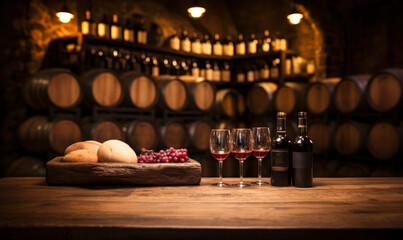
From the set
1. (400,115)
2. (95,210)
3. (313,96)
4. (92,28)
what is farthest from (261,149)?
(92,28)

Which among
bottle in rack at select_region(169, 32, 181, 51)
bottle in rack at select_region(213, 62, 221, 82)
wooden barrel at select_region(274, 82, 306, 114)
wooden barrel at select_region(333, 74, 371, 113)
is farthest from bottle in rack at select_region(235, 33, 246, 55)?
wooden barrel at select_region(333, 74, 371, 113)

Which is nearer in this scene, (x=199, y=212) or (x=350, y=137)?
(x=199, y=212)

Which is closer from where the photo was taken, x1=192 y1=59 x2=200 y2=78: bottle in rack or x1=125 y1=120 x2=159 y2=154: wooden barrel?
x1=125 y1=120 x2=159 y2=154: wooden barrel

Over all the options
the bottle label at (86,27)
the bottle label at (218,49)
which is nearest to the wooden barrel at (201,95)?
the bottle label at (218,49)

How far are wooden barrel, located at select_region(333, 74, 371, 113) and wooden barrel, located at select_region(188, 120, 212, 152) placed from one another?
1867 mm

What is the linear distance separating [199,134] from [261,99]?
51.2 inches

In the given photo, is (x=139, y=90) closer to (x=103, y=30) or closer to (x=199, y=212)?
(x=103, y=30)

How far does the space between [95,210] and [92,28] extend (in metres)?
4.72

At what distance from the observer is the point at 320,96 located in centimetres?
529

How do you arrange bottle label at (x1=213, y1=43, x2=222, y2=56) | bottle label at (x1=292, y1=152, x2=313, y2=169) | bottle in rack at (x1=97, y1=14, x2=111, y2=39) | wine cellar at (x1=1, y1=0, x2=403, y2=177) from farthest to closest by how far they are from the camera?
bottle label at (x1=213, y1=43, x2=222, y2=56), bottle in rack at (x1=97, y1=14, x2=111, y2=39), wine cellar at (x1=1, y1=0, x2=403, y2=177), bottle label at (x1=292, y1=152, x2=313, y2=169)

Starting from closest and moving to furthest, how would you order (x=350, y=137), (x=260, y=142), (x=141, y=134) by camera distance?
(x=260, y=142), (x=350, y=137), (x=141, y=134)

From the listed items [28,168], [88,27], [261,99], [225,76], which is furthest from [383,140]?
[88,27]

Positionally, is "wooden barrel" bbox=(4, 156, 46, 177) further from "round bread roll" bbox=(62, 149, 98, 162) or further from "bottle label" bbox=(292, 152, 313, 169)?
"bottle label" bbox=(292, 152, 313, 169)

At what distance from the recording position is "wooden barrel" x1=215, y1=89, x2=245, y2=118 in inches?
251
